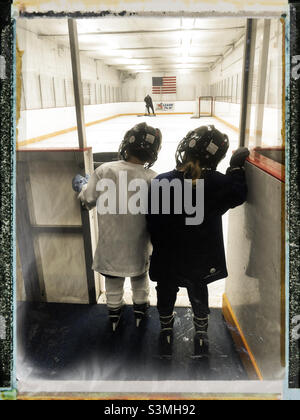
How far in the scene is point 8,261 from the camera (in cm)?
84

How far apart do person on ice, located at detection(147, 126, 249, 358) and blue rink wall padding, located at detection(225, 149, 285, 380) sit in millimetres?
104

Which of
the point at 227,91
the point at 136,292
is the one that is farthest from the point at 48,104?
the point at 136,292

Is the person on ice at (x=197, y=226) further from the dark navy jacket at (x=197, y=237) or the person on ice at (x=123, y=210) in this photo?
the person on ice at (x=123, y=210)

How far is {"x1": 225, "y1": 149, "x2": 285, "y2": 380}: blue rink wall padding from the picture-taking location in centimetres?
108

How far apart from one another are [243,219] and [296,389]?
909 mm

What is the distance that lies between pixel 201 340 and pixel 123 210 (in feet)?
2.68

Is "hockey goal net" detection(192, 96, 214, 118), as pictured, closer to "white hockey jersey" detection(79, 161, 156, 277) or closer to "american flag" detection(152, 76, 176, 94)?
"american flag" detection(152, 76, 176, 94)

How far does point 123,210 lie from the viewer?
5.02 ft

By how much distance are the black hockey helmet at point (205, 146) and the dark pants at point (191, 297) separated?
0.60 m

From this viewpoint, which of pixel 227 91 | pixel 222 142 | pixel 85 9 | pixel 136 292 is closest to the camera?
pixel 85 9

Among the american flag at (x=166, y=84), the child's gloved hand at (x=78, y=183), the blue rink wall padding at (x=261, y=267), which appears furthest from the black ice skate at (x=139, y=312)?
the american flag at (x=166, y=84)

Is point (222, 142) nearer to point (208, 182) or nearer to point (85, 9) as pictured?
point (208, 182)

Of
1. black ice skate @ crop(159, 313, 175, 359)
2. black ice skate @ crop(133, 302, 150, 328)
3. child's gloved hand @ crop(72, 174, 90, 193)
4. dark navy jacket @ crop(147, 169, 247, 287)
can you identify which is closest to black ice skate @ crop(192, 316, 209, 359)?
black ice skate @ crop(159, 313, 175, 359)

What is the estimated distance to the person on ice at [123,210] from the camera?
1.43 m
